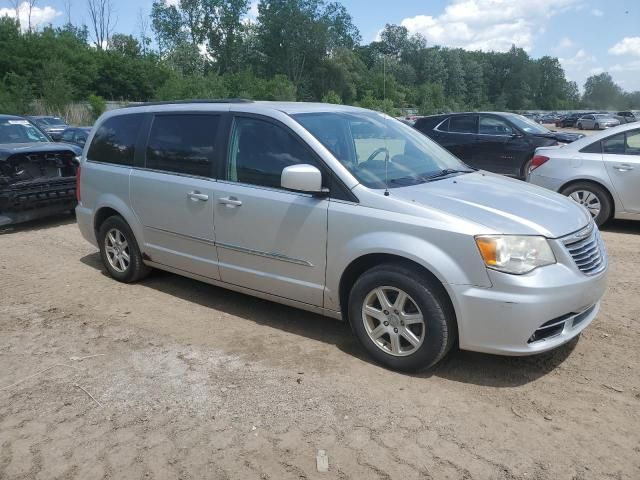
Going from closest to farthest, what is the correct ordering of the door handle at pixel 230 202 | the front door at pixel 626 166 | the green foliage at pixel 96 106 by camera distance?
1. the door handle at pixel 230 202
2. the front door at pixel 626 166
3. the green foliage at pixel 96 106

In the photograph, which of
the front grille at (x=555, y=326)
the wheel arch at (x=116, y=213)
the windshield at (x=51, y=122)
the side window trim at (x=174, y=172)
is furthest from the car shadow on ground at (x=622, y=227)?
the windshield at (x=51, y=122)

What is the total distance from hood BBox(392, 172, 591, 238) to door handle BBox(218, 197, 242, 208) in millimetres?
1307

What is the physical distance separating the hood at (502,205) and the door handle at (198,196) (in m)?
1.68

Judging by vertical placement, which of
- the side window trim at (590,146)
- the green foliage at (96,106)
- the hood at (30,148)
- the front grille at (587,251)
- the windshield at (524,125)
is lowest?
the front grille at (587,251)

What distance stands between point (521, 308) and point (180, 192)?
2993 millimetres

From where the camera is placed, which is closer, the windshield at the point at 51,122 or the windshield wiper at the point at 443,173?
the windshield wiper at the point at 443,173

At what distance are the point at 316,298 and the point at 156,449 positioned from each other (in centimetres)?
159

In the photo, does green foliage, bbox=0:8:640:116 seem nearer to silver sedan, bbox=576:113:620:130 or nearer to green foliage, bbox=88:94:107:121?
green foliage, bbox=88:94:107:121

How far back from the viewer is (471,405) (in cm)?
337

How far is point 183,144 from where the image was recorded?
16.5 feet

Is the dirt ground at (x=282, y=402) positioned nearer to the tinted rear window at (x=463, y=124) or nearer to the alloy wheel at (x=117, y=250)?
→ the alloy wheel at (x=117, y=250)

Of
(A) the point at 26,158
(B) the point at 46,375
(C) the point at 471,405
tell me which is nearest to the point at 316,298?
(C) the point at 471,405

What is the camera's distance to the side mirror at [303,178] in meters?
3.83

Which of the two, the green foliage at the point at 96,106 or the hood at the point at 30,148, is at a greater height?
the green foliage at the point at 96,106
